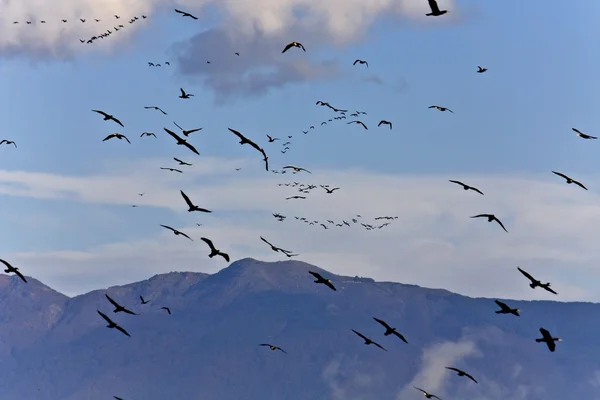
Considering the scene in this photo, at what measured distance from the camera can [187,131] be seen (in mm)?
80500

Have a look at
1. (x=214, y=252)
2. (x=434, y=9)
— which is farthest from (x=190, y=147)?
(x=434, y=9)

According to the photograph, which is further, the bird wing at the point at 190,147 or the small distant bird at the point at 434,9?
the bird wing at the point at 190,147

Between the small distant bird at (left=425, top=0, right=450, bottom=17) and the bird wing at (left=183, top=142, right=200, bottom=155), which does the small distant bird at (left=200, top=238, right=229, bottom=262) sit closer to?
the bird wing at (left=183, top=142, right=200, bottom=155)

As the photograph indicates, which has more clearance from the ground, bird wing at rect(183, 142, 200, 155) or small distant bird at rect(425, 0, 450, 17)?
small distant bird at rect(425, 0, 450, 17)

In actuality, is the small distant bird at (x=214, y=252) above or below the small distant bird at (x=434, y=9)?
below

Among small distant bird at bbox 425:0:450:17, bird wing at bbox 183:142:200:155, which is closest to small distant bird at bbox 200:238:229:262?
bird wing at bbox 183:142:200:155

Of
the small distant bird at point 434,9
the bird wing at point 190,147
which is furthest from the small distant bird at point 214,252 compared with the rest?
Result: the small distant bird at point 434,9

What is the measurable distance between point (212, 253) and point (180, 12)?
61.0 feet

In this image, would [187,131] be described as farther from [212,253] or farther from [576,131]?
[576,131]

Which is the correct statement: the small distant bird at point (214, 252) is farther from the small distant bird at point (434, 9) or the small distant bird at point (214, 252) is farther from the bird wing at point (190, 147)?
the small distant bird at point (434, 9)

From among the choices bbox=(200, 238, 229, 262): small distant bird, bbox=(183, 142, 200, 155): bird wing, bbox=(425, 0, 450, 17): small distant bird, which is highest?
bbox=(425, 0, 450, 17): small distant bird

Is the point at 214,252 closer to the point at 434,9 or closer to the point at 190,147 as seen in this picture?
the point at 190,147

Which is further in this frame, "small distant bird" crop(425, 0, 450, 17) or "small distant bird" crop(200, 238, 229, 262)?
"small distant bird" crop(200, 238, 229, 262)

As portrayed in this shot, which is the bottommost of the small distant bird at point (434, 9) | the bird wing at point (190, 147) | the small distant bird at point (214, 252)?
the small distant bird at point (214, 252)
